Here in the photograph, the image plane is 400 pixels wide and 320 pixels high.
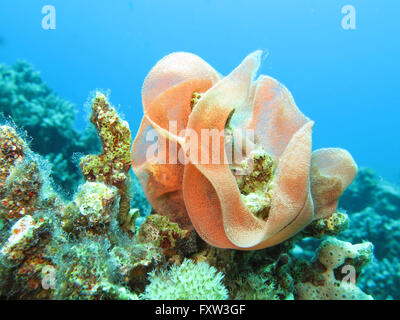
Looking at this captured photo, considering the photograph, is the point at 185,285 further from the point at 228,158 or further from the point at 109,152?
the point at 109,152

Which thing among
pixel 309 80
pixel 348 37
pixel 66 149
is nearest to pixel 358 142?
pixel 309 80

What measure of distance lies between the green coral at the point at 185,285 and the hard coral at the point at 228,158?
1.02 feet

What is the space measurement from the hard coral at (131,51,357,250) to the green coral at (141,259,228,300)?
311 millimetres

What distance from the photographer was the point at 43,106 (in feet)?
32.3

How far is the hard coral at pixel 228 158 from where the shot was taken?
6.81 ft

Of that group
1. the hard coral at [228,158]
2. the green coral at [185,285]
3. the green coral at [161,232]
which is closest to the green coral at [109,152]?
the hard coral at [228,158]

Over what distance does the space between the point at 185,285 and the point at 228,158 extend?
1.26 m

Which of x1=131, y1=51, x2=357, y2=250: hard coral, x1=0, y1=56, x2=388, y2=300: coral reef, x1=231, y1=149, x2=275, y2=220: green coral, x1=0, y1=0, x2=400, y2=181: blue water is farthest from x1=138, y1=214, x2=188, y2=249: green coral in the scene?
x1=0, y1=0, x2=400, y2=181: blue water

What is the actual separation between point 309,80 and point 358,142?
1370 inches

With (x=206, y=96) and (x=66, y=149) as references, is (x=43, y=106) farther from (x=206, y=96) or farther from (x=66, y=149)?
(x=206, y=96)

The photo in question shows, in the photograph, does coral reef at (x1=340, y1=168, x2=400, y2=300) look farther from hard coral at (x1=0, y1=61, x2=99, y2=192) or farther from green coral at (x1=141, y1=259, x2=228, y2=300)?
hard coral at (x1=0, y1=61, x2=99, y2=192)

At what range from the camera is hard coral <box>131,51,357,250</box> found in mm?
2076

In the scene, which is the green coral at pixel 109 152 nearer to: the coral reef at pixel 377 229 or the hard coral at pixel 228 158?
the hard coral at pixel 228 158

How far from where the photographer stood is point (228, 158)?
2.55 metres
